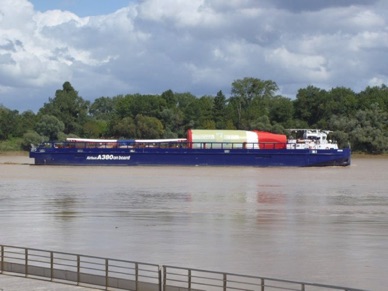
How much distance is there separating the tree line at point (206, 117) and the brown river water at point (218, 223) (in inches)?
2742

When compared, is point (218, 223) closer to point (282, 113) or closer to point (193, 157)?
point (193, 157)

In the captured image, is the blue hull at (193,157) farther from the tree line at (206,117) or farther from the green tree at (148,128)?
the green tree at (148,128)

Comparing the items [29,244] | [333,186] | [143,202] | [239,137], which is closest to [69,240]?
[29,244]

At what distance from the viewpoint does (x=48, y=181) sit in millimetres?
72188

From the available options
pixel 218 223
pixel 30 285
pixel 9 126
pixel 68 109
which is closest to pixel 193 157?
pixel 218 223

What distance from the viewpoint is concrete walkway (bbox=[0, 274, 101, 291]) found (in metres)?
18.8

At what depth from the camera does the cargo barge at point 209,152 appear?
3853 inches

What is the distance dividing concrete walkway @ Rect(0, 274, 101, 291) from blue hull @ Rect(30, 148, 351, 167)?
258ft

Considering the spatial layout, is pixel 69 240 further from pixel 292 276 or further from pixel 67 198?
pixel 67 198

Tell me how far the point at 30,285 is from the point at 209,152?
3142 inches

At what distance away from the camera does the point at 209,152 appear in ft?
324

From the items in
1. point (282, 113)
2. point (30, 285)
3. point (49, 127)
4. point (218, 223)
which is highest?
point (282, 113)

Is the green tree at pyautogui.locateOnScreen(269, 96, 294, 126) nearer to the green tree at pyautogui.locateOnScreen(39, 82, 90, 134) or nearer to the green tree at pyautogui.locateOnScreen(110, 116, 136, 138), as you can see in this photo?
the green tree at pyautogui.locateOnScreen(110, 116, 136, 138)

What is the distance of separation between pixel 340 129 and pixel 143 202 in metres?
94.6
